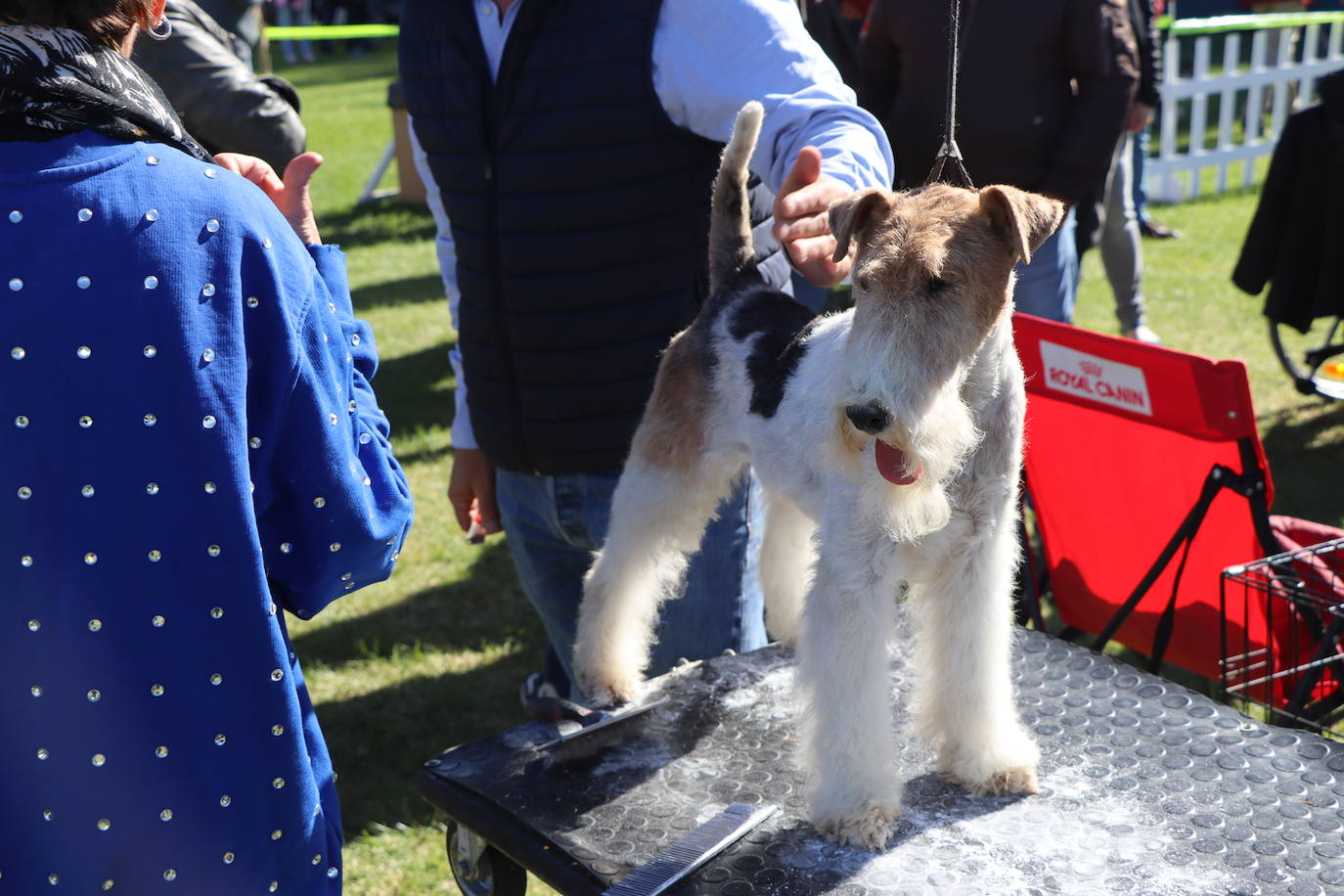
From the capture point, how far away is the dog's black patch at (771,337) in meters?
2.11

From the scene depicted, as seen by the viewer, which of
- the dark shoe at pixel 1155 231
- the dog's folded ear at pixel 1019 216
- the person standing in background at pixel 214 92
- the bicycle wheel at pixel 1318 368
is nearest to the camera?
the dog's folded ear at pixel 1019 216

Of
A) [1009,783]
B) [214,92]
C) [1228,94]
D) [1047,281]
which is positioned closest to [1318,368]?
[1047,281]

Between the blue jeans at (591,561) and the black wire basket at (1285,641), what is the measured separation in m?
1.16

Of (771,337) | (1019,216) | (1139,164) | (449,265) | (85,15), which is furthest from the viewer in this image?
(1139,164)

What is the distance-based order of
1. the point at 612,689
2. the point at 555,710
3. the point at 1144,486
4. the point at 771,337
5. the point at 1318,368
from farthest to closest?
the point at 1318,368, the point at 1144,486, the point at 612,689, the point at 555,710, the point at 771,337

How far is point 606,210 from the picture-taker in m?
2.45

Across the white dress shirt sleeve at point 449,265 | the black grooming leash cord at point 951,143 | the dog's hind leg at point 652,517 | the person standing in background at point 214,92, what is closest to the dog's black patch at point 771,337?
the dog's hind leg at point 652,517

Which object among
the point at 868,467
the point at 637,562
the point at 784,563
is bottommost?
the point at 784,563

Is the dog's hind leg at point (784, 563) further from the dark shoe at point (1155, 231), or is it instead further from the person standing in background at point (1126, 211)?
the dark shoe at point (1155, 231)

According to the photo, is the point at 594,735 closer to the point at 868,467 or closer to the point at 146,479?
the point at 868,467

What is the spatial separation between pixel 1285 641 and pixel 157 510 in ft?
9.47

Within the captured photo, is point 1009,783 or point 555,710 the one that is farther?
point 555,710

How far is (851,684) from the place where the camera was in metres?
1.92

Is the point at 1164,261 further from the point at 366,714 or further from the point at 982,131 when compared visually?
the point at 366,714
